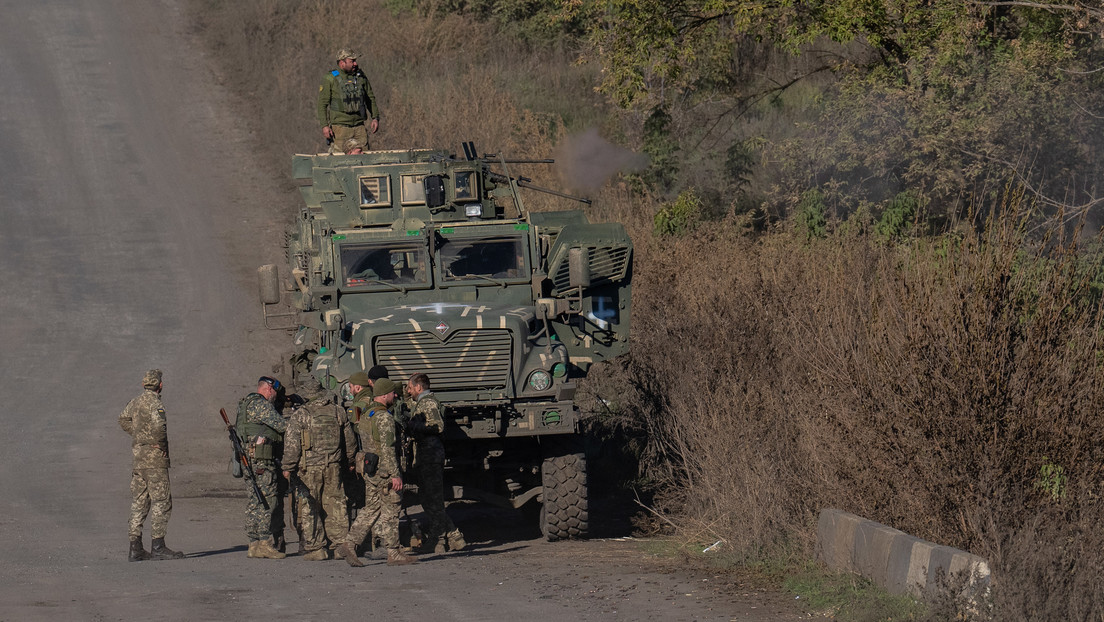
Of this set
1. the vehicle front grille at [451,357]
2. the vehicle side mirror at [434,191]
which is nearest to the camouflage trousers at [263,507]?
the vehicle front grille at [451,357]

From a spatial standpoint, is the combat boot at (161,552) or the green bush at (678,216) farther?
the green bush at (678,216)

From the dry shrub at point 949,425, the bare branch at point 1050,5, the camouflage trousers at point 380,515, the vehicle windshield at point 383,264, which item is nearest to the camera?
the dry shrub at point 949,425

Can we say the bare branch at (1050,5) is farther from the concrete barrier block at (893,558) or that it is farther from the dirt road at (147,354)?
the concrete barrier block at (893,558)

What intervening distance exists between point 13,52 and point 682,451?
2665 cm

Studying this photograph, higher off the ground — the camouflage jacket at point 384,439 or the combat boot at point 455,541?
the camouflage jacket at point 384,439

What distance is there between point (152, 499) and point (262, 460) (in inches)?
38.4

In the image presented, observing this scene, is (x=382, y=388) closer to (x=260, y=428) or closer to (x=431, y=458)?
(x=431, y=458)

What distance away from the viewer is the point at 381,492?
39.2ft

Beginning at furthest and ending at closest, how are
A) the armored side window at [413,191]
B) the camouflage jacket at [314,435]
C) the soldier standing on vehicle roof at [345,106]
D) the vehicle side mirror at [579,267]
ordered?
the soldier standing on vehicle roof at [345,106], the armored side window at [413,191], the vehicle side mirror at [579,267], the camouflage jacket at [314,435]

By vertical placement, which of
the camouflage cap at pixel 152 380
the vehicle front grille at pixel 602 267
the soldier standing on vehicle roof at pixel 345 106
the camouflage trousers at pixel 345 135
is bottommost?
the camouflage cap at pixel 152 380

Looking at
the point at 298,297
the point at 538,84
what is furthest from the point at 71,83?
the point at 298,297

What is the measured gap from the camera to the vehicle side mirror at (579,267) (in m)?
13.6

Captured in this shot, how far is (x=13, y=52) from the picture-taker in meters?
34.9

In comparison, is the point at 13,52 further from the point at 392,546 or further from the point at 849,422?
the point at 849,422
